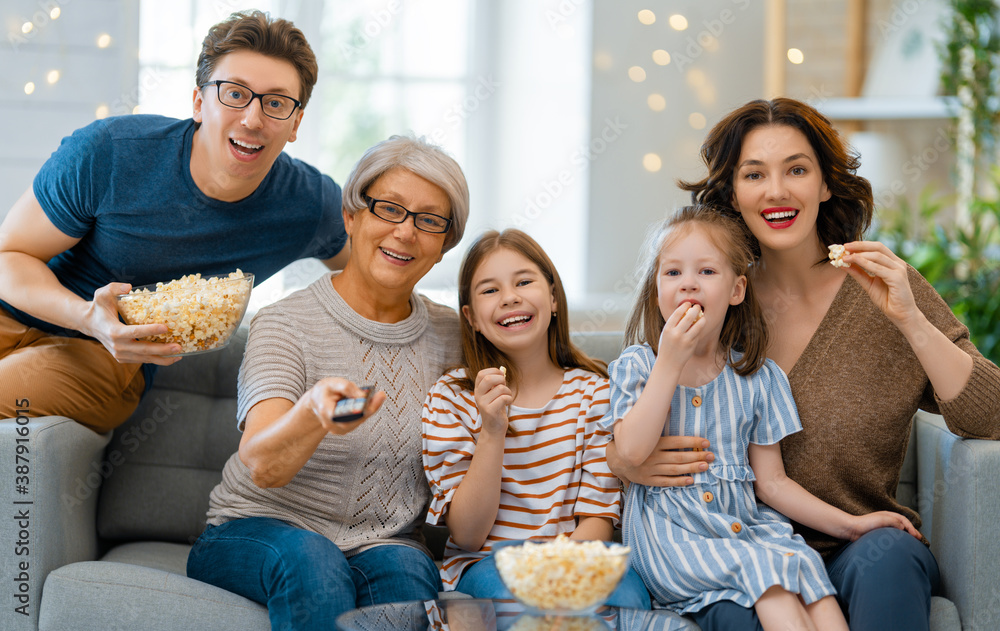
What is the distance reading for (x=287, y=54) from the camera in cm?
172

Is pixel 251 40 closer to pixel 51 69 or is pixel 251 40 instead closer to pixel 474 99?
pixel 51 69

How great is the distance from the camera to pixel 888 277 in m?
1.48

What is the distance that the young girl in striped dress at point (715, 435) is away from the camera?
141 cm

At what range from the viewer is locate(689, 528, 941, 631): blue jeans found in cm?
136

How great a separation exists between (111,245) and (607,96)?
2307 millimetres

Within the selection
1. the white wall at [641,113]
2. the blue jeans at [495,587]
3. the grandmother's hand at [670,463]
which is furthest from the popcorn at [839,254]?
the white wall at [641,113]

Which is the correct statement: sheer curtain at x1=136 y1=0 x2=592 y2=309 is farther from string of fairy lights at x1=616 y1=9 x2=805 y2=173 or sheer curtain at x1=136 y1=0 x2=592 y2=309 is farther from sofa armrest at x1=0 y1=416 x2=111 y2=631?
sofa armrest at x1=0 y1=416 x2=111 y2=631

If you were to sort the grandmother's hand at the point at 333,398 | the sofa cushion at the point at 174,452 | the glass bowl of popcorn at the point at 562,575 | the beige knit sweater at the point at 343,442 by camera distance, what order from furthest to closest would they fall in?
the sofa cushion at the point at 174,452, the beige knit sweater at the point at 343,442, the grandmother's hand at the point at 333,398, the glass bowl of popcorn at the point at 562,575

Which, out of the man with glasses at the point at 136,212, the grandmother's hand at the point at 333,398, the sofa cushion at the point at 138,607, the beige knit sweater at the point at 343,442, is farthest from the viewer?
the man with glasses at the point at 136,212

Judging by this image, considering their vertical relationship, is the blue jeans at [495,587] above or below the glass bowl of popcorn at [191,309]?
below

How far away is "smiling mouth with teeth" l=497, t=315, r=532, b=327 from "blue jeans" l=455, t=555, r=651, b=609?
443mm

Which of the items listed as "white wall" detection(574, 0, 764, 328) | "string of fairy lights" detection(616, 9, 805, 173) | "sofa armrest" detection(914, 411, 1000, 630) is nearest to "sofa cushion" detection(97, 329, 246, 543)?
"sofa armrest" detection(914, 411, 1000, 630)

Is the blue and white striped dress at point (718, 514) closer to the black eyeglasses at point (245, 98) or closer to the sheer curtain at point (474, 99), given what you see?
the black eyeglasses at point (245, 98)

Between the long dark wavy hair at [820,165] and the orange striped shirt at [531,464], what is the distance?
49 centimetres
